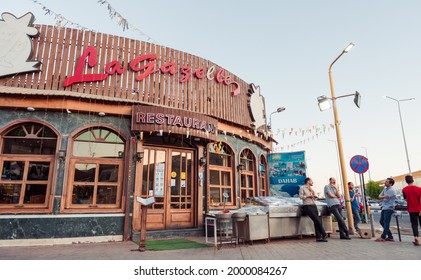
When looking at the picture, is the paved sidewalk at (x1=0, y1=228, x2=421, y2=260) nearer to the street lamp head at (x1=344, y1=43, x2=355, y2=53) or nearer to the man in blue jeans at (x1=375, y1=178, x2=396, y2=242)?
the man in blue jeans at (x1=375, y1=178, x2=396, y2=242)

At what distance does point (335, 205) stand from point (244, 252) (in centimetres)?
372

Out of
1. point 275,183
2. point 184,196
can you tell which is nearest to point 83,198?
point 184,196

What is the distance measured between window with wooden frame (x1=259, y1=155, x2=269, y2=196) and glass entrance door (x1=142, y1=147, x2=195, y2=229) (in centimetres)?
482

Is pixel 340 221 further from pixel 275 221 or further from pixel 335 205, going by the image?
pixel 275 221

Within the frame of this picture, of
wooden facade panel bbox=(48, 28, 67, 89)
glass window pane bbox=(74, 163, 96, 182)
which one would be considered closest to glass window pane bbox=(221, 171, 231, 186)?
glass window pane bbox=(74, 163, 96, 182)

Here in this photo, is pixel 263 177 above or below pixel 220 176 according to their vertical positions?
above

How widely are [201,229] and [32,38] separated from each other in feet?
27.8

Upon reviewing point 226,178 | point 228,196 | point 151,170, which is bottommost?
point 228,196

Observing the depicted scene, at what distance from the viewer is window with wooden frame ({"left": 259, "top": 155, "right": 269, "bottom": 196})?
1353 centimetres

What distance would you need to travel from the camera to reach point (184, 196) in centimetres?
977

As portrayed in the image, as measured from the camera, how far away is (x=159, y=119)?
872cm

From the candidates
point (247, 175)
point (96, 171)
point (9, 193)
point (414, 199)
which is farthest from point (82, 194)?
point (414, 199)

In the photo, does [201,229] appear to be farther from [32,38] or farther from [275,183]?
[32,38]

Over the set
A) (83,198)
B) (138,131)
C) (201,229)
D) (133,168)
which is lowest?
(201,229)
